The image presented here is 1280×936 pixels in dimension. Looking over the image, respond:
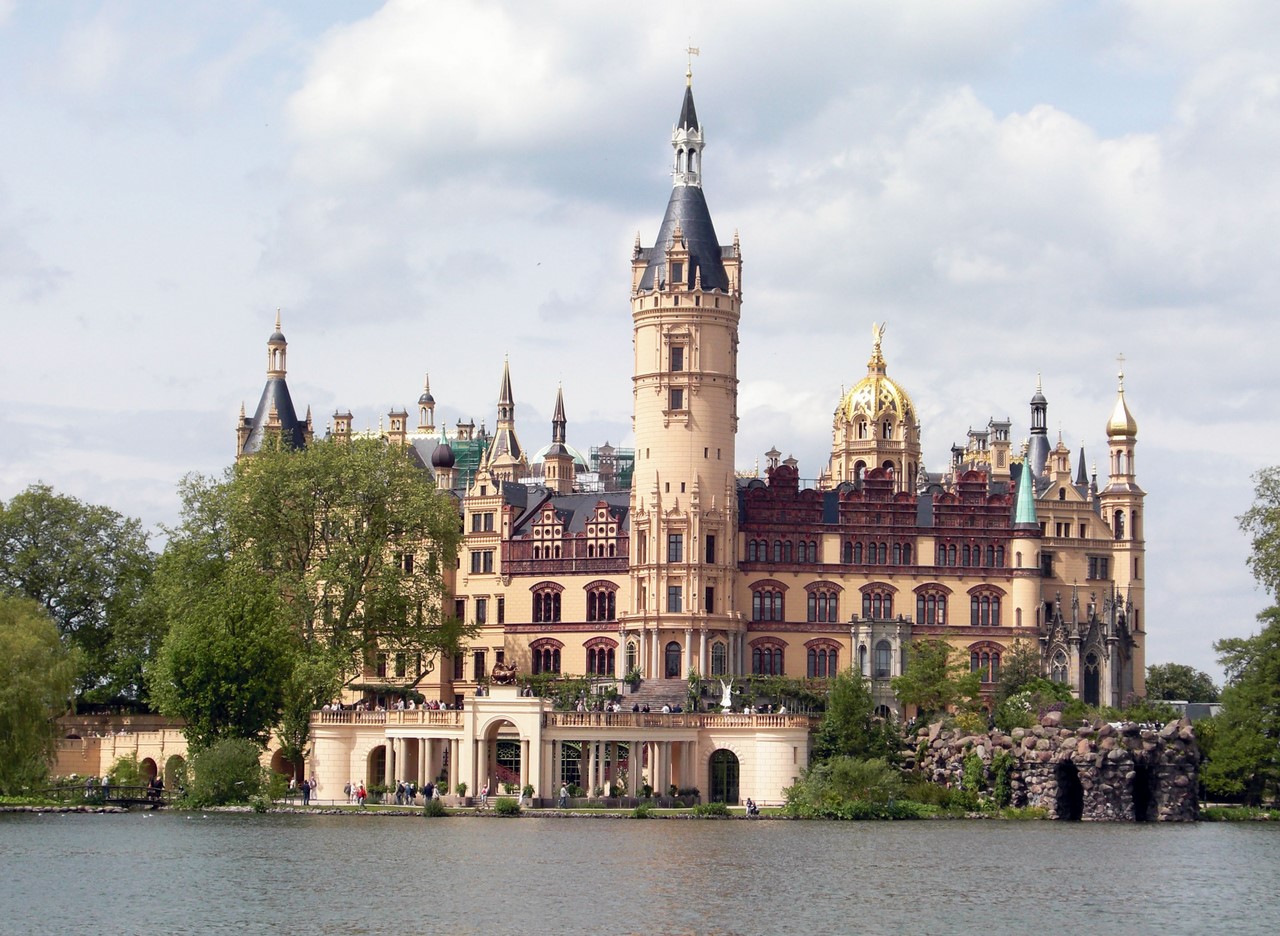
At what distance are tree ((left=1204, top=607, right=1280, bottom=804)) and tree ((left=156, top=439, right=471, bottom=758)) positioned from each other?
3494 centimetres

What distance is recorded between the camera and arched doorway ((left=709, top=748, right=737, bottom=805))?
97.9 m

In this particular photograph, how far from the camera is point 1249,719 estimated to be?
94375 mm

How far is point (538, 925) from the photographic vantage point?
5506 cm

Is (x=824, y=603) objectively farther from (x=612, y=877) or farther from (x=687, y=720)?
(x=612, y=877)

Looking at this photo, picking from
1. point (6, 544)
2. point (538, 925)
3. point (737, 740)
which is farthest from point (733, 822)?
point (6, 544)

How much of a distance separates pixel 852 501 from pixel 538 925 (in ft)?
221

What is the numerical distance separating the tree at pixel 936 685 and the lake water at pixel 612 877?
23.8 m

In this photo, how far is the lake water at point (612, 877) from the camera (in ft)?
185

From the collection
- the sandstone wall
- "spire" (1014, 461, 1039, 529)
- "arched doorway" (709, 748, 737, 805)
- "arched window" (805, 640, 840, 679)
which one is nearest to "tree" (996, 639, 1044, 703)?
"spire" (1014, 461, 1039, 529)

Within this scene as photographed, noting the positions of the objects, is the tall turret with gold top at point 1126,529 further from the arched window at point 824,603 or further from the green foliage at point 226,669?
the green foliage at point 226,669

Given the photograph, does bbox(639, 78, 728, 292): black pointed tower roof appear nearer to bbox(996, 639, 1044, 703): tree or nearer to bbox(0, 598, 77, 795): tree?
bbox(996, 639, 1044, 703): tree

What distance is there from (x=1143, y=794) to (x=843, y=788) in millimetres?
12464

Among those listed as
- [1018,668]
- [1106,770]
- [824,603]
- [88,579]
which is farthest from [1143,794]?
[88,579]

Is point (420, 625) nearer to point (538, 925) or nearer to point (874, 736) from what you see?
point (874, 736)
